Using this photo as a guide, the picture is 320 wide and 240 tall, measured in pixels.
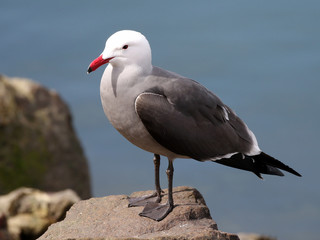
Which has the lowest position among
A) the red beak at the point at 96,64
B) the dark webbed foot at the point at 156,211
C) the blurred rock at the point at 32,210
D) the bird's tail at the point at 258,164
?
the blurred rock at the point at 32,210

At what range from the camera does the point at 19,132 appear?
13742 millimetres

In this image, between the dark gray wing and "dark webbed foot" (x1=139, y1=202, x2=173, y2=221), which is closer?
the dark gray wing

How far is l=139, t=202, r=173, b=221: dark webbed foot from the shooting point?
6667 mm

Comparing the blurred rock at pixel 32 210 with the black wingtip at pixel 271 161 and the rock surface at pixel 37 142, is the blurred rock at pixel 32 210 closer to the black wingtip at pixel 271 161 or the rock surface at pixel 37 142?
the rock surface at pixel 37 142

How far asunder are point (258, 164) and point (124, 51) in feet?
6.16

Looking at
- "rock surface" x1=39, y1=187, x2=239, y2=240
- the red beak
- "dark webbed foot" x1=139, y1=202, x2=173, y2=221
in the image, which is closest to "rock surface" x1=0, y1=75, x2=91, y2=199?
"rock surface" x1=39, y1=187, x2=239, y2=240

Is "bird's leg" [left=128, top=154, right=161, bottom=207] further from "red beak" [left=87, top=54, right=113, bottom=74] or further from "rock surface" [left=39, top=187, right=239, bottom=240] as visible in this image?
"red beak" [left=87, top=54, right=113, bottom=74]

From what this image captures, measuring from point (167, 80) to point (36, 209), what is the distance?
18.5ft

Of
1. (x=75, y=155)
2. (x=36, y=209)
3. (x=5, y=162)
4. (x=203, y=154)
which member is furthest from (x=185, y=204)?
(x=75, y=155)

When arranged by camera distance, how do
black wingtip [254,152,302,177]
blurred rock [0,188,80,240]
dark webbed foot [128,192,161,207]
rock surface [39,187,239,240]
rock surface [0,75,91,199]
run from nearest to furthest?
rock surface [39,187,239,240] < black wingtip [254,152,302,177] < dark webbed foot [128,192,161,207] < blurred rock [0,188,80,240] < rock surface [0,75,91,199]

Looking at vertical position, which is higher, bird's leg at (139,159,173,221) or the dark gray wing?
the dark gray wing

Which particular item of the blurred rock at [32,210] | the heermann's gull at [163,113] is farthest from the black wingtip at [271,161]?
the blurred rock at [32,210]

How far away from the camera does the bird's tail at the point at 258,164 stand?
21.8ft

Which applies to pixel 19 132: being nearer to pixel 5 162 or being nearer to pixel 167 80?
pixel 5 162
